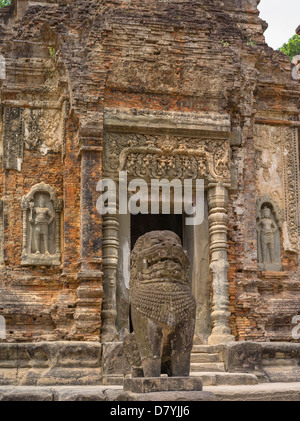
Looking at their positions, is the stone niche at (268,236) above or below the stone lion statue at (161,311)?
above

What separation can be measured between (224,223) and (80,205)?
2636mm

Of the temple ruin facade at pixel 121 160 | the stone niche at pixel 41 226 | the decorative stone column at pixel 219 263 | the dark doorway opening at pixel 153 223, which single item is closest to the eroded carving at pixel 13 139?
the temple ruin facade at pixel 121 160

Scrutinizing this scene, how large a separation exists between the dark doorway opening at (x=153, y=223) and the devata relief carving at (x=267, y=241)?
3.11 metres

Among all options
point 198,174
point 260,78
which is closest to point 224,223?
point 198,174

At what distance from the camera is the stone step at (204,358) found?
38.8 feet

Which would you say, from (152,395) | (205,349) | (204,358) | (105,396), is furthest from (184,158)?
(152,395)

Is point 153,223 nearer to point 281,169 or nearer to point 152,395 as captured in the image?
point 281,169

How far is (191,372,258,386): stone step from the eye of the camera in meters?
10.7

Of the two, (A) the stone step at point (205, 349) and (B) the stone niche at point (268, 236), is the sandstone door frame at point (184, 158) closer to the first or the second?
(A) the stone step at point (205, 349)

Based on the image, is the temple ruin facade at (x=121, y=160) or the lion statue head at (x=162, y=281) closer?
the lion statue head at (x=162, y=281)

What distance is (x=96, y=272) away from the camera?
12.3m

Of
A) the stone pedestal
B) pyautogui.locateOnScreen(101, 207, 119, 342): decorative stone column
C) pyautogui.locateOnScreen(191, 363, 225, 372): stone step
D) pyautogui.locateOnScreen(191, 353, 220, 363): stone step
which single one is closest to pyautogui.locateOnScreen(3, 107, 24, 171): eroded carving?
pyautogui.locateOnScreen(101, 207, 119, 342): decorative stone column

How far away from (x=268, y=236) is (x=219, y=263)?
5.22 ft
